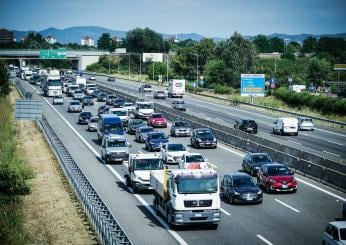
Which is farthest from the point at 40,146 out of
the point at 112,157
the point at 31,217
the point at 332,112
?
the point at 332,112

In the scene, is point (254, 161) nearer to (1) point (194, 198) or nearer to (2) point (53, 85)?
(1) point (194, 198)

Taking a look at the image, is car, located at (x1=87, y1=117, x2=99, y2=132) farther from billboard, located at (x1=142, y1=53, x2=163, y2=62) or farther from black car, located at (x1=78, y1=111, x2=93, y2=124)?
billboard, located at (x1=142, y1=53, x2=163, y2=62)

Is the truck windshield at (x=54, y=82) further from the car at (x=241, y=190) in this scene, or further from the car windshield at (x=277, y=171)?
the car at (x=241, y=190)

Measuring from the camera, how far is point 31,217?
30344 millimetres

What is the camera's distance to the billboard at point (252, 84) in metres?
92.1

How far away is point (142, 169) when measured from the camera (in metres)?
33.5

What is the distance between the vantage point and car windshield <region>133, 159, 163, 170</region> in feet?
110

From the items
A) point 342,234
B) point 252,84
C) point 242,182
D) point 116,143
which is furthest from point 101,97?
point 342,234

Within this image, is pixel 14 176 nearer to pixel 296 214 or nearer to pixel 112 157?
pixel 112 157

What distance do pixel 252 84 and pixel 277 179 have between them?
60.5 m

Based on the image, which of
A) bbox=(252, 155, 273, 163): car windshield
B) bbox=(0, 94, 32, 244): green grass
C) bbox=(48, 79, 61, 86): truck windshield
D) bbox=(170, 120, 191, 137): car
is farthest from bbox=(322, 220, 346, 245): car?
bbox=(48, 79, 61, 86): truck windshield

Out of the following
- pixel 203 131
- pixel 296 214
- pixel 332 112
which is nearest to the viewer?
pixel 296 214

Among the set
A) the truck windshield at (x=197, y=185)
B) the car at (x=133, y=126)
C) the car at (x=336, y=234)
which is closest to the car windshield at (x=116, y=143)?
the car at (x=133, y=126)

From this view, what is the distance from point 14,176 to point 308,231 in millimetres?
17799
